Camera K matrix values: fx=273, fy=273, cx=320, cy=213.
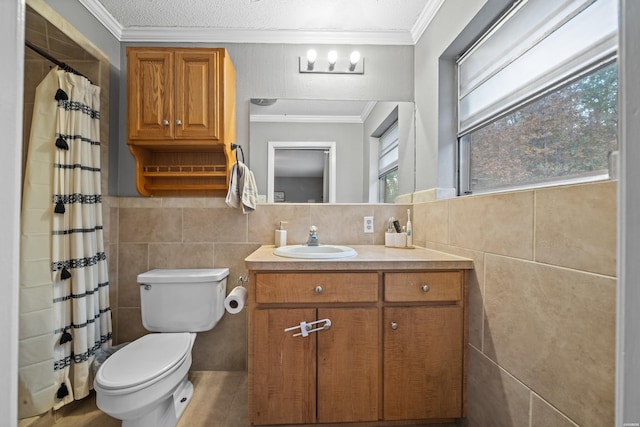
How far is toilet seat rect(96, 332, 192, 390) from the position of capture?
3.91 ft

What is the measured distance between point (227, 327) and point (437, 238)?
153cm

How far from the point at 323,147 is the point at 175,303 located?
140 cm

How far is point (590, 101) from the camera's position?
94 centimetres

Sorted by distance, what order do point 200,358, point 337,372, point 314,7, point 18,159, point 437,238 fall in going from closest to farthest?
point 18,159
point 337,372
point 437,238
point 314,7
point 200,358

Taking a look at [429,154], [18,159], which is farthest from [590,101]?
[18,159]

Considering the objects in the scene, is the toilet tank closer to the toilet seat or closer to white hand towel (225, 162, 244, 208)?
the toilet seat

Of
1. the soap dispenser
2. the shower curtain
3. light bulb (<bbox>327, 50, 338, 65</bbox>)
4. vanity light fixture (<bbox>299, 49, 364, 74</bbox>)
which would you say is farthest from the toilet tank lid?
light bulb (<bbox>327, 50, 338, 65</bbox>)

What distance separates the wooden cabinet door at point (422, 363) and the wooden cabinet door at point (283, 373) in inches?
14.4

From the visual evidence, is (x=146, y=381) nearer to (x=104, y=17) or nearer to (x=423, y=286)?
(x=423, y=286)

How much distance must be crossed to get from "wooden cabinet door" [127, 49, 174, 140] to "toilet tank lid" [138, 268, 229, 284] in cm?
86

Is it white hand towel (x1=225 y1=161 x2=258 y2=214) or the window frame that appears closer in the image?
white hand towel (x1=225 y1=161 x2=258 y2=214)

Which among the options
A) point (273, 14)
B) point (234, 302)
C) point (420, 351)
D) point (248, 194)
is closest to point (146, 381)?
point (234, 302)

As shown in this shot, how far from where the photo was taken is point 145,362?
1319 millimetres

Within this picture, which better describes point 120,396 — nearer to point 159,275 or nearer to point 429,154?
point 159,275
